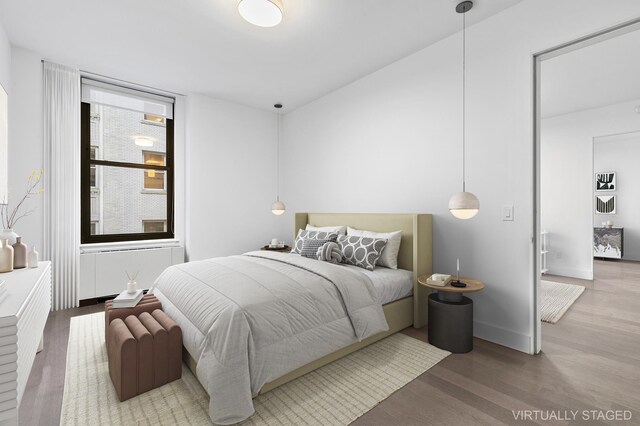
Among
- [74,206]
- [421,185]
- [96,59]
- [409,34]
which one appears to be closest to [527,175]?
[421,185]

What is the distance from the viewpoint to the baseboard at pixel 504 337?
2.48 m

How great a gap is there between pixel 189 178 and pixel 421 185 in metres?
3.25

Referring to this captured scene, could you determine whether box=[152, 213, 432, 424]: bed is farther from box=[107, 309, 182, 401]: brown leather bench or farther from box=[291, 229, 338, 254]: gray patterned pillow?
box=[291, 229, 338, 254]: gray patterned pillow

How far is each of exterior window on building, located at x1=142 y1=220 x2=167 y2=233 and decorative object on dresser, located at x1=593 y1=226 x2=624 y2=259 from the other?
8.97m

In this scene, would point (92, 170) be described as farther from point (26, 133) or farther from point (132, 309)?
point (132, 309)

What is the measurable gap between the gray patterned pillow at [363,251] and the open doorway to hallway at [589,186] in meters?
1.48

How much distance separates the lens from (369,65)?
3.61 metres

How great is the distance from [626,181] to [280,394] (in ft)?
28.5

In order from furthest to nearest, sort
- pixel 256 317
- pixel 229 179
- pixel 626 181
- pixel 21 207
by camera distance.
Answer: pixel 626 181 → pixel 229 179 → pixel 21 207 → pixel 256 317

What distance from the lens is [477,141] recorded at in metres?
2.83

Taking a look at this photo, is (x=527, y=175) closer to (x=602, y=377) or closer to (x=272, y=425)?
(x=602, y=377)

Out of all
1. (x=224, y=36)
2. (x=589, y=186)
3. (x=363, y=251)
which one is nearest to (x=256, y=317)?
(x=363, y=251)

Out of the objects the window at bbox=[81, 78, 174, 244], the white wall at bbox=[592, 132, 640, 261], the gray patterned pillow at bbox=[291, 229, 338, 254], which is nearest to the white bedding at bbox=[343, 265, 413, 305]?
the gray patterned pillow at bbox=[291, 229, 338, 254]

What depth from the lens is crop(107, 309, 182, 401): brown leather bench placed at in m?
1.83
